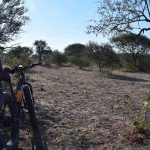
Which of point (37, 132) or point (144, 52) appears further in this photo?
Answer: point (144, 52)

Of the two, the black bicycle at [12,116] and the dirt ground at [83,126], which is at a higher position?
the black bicycle at [12,116]

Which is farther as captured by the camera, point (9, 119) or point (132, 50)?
point (132, 50)

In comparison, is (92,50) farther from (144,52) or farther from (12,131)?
(12,131)

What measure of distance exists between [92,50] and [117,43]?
755 centimetres

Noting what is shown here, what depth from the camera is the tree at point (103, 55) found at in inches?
1059

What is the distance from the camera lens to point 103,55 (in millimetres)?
27531

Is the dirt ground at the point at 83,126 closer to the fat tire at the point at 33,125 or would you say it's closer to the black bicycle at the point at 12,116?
the fat tire at the point at 33,125

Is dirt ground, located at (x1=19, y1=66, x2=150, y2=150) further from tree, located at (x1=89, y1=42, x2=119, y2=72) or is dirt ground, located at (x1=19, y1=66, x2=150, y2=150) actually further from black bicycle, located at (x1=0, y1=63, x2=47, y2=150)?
tree, located at (x1=89, y1=42, x2=119, y2=72)

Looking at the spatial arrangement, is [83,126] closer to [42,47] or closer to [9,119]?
[9,119]

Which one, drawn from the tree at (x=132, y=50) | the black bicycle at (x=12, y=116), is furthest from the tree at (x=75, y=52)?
the black bicycle at (x=12, y=116)

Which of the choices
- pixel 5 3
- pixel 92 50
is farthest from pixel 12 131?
pixel 92 50

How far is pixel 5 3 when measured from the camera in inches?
536

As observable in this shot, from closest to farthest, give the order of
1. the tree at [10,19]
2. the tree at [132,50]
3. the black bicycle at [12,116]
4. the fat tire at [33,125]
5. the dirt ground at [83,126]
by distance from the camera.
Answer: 1. the black bicycle at [12,116]
2. the fat tire at [33,125]
3. the dirt ground at [83,126]
4. the tree at [10,19]
5. the tree at [132,50]

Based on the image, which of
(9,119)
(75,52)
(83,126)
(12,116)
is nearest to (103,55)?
(75,52)
